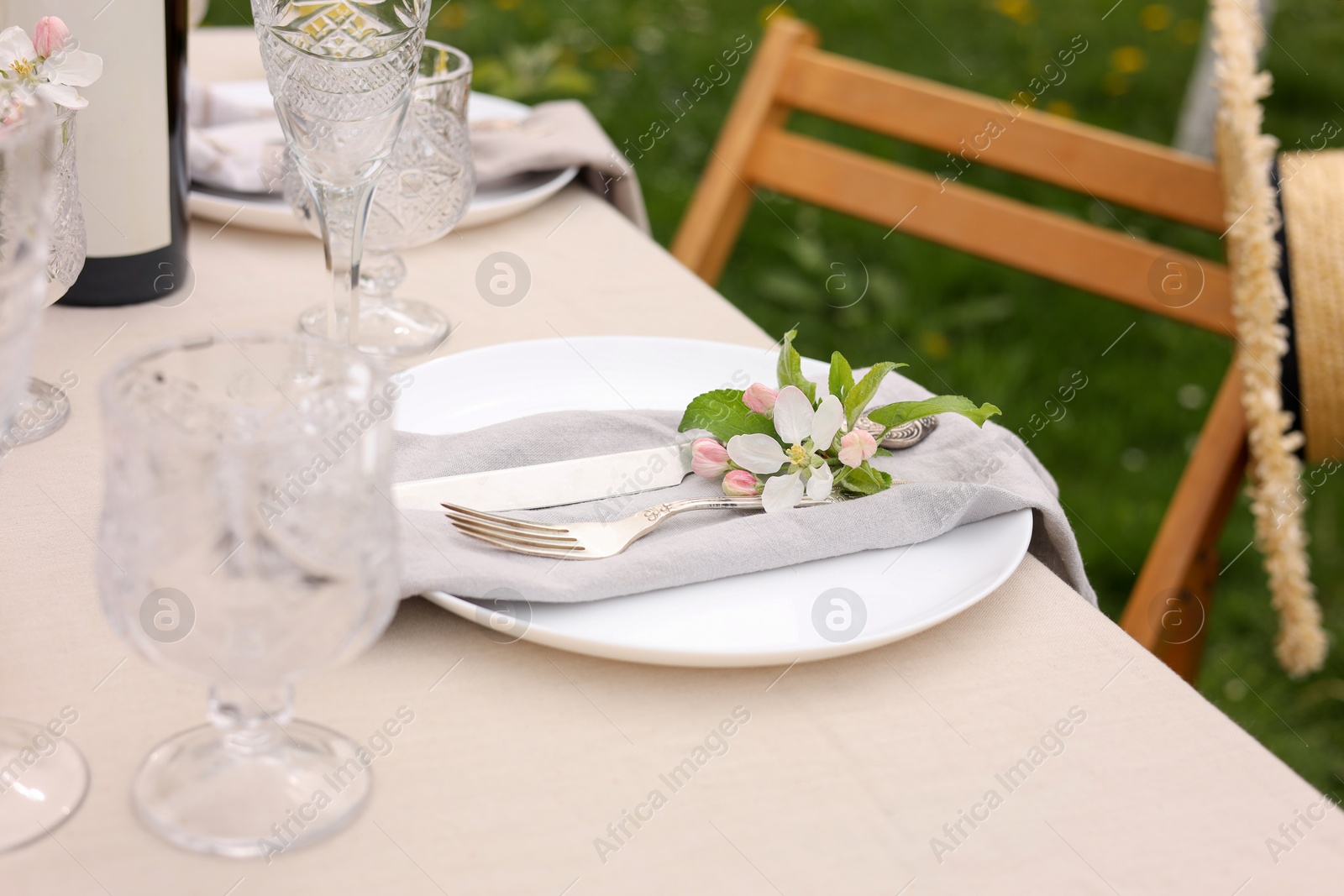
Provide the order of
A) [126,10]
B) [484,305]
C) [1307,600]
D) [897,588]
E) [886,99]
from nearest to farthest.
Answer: [897,588], [126,10], [484,305], [1307,600], [886,99]

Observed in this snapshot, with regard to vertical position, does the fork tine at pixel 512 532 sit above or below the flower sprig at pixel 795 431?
below

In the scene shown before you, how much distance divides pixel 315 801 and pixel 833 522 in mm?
334

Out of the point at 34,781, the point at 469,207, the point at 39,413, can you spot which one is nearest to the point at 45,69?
the point at 39,413

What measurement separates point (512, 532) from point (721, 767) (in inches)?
7.2

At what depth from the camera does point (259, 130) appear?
126 centimetres

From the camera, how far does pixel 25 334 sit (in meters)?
0.52

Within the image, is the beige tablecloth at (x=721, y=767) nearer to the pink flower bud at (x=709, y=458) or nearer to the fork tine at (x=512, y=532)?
the fork tine at (x=512, y=532)

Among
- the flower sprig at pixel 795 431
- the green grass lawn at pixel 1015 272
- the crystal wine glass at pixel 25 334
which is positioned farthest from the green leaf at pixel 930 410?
the green grass lawn at pixel 1015 272

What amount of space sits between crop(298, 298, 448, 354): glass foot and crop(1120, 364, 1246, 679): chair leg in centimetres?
78

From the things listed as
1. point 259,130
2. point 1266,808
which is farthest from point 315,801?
point 259,130

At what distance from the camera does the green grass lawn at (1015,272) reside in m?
2.14

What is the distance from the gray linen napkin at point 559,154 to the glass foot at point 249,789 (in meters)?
0.78

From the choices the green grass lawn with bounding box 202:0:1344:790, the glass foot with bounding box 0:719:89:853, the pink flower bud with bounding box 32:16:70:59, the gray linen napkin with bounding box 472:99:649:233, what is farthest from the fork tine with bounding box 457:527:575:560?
the green grass lawn with bounding box 202:0:1344:790

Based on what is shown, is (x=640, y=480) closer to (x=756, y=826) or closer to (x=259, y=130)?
(x=756, y=826)
